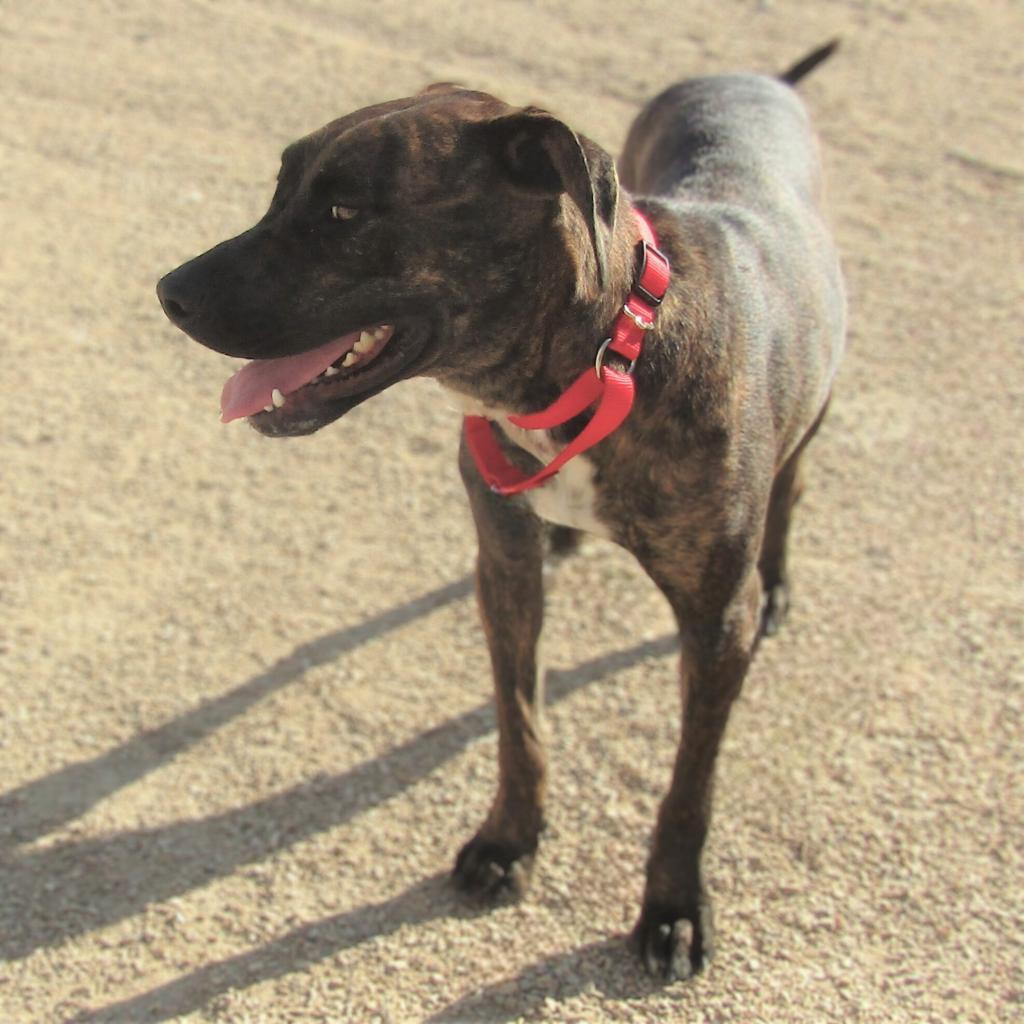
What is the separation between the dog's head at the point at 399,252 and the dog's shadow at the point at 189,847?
1.48 metres

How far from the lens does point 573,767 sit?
4.01 m

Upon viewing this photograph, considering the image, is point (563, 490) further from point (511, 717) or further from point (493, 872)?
point (493, 872)

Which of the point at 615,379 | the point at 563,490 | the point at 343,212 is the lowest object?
the point at 563,490

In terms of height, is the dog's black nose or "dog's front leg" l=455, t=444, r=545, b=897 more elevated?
the dog's black nose

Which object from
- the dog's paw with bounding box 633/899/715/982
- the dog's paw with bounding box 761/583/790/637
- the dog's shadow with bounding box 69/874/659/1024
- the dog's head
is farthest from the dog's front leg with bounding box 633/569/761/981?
the dog's paw with bounding box 761/583/790/637

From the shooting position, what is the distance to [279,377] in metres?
2.80

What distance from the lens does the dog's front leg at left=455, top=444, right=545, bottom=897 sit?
3.46 metres

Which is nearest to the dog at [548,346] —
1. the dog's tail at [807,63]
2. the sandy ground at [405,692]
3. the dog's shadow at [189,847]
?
the sandy ground at [405,692]

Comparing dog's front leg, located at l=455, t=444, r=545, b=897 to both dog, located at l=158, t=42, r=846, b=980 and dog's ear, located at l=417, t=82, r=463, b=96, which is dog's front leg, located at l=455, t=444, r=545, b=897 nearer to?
dog, located at l=158, t=42, r=846, b=980

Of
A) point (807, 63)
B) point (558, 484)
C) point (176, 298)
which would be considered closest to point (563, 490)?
point (558, 484)

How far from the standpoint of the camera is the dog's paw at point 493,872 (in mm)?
3586

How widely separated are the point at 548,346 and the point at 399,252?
1.28 feet

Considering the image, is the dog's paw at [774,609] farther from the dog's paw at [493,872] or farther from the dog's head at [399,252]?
the dog's head at [399,252]

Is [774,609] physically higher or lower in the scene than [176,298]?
lower
